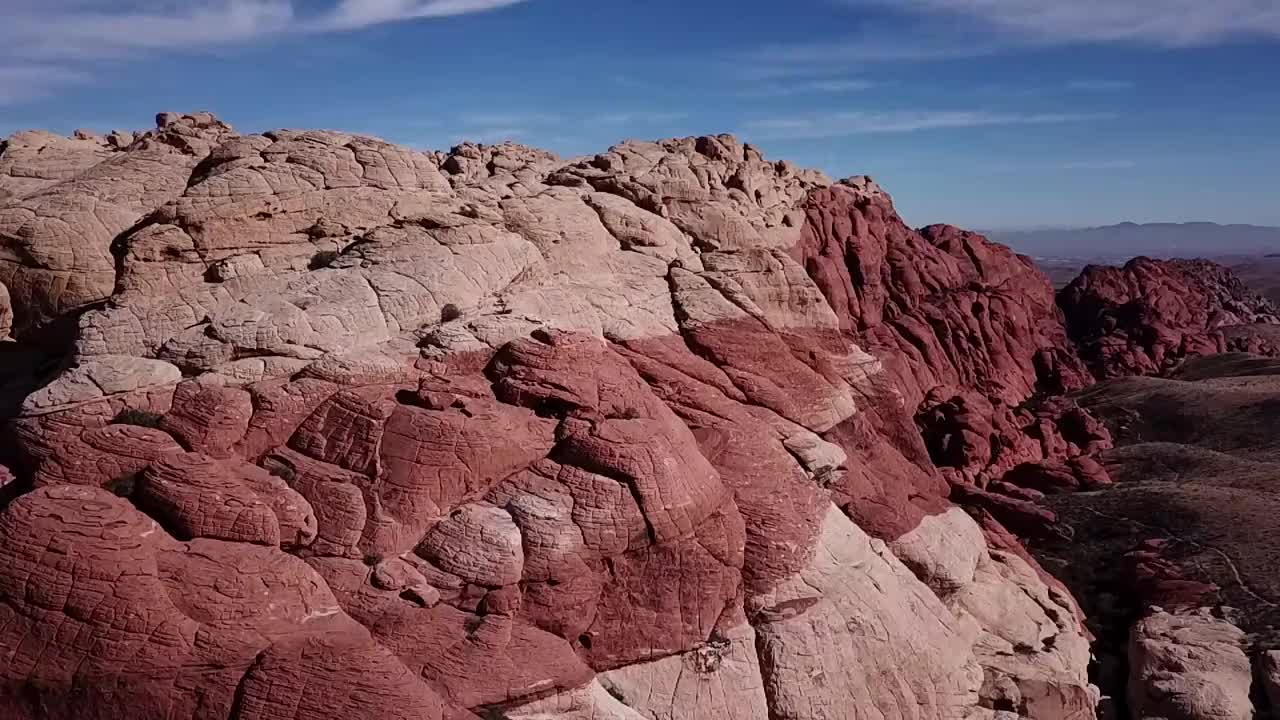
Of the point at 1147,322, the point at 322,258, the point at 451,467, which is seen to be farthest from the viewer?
the point at 1147,322

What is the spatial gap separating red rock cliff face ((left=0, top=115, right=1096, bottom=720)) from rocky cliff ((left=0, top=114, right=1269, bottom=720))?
86 mm

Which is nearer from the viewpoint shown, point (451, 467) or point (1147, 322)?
point (451, 467)

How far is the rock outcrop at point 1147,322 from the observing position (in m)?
70.9

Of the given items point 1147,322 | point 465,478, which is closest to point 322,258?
point 465,478

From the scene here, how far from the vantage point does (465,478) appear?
2039 centimetres

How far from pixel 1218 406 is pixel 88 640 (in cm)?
5895

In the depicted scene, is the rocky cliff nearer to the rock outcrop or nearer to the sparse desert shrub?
the sparse desert shrub

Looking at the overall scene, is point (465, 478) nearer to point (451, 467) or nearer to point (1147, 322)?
point (451, 467)

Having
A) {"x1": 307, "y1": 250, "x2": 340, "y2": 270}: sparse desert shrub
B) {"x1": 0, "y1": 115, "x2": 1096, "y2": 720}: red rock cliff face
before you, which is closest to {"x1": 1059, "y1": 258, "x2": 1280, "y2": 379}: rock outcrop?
{"x1": 0, "y1": 115, "x2": 1096, "y2": 720}: red rock cliff face

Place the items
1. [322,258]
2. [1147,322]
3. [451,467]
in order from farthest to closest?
[1147,322] < [322,258] < [451,467]

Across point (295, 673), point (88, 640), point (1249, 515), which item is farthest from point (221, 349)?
point (1249, 515)

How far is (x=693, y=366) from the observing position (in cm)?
2597

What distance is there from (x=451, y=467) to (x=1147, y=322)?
7601 centimetres

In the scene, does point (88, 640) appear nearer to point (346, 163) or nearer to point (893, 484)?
point (346, 163)
